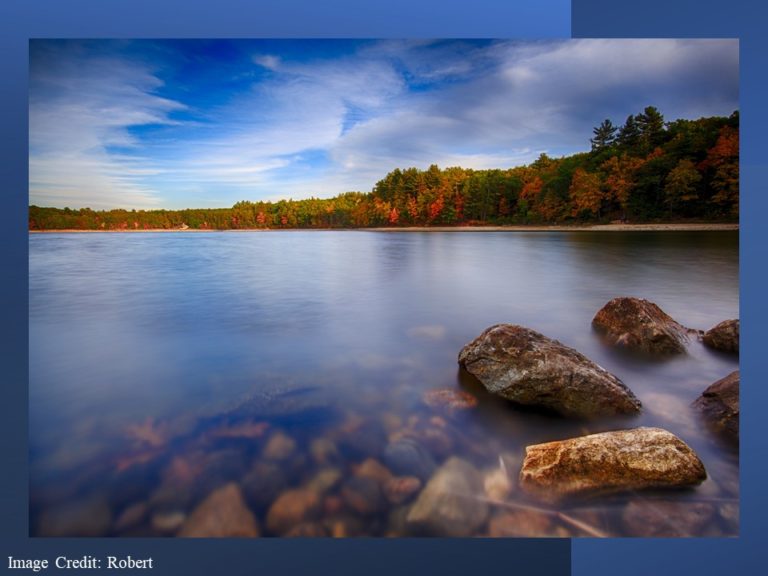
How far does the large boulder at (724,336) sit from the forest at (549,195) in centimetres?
73

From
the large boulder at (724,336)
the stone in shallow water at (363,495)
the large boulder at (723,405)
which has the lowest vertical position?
the stone in shallow water at (363,495)

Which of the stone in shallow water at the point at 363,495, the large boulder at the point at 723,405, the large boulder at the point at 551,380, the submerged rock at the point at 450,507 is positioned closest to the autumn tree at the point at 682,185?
the large boulder at the point at 723,405

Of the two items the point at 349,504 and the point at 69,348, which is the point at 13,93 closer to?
the point at 69,348

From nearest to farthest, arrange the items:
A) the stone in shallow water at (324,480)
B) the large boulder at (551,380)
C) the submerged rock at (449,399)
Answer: the stone in shallow water at (324,480), the large boulder at (551,380), the submerged rock at (449,399)

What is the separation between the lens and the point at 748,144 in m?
2.09

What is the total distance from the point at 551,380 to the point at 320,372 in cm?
138

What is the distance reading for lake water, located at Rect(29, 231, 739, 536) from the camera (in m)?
1.77

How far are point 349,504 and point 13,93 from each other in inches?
113

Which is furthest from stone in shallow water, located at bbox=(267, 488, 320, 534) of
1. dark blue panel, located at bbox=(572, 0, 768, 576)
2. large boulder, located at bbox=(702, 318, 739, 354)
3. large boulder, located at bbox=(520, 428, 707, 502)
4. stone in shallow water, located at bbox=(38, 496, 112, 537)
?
large boulder, located at bbox=(702, 318, 739, 354)

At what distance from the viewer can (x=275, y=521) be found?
68.4 inches

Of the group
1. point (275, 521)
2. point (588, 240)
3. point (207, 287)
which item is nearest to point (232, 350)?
point (207, 287)

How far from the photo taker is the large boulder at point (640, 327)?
2.57 meters

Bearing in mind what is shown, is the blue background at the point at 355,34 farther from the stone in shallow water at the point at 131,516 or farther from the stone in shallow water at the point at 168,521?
the stone in shallow water at the point at 168,521

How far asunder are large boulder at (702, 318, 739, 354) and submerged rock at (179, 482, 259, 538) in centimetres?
315
